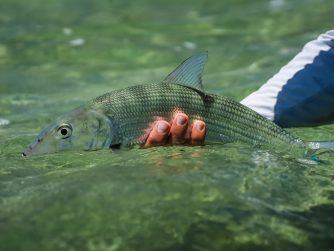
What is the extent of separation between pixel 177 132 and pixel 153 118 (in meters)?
0.16

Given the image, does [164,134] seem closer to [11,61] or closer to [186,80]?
[186,80]

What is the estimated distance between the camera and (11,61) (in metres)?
11.0

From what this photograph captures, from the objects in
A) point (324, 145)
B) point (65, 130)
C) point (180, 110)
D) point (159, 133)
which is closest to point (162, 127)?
point (159, 133)

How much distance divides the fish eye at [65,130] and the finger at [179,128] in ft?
1.90

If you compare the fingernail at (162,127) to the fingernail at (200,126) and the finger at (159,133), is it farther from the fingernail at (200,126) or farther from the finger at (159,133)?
the fingernail at (200,126)

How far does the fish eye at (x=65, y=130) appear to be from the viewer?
323cm

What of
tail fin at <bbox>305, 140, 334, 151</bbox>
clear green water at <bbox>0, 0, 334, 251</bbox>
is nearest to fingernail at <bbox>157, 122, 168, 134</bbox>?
clear green water at <bbox>0, 0, 334, 251</bbox>

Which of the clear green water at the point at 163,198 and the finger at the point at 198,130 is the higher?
the finger at the point at 198,130

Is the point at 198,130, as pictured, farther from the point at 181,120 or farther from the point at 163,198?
the point at 163,198

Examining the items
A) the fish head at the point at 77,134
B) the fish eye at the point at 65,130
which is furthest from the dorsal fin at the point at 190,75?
the fish eye at the point at 65,130

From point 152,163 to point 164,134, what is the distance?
18.2 inches

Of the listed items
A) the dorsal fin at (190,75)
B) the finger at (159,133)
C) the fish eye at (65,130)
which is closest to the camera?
the fish eye at (65,130)

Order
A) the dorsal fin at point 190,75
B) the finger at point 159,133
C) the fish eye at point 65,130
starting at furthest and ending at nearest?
the dorsal fin at point 190,75, the finger at point 159,133, the fish eye at point 65,130

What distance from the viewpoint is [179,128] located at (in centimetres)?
340
